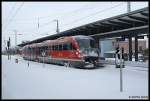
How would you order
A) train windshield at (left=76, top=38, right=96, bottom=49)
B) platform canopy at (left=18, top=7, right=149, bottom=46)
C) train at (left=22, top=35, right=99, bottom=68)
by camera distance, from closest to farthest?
platform canopy at (left=18, top=7, right=149, bottom=46) → train at (left=22, top=35, right=99, bottom=68) → train windshield at (left=76, top=38, right=96, bottom=49)

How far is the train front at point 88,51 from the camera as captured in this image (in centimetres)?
2533

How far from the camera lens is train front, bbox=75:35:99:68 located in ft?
83.1

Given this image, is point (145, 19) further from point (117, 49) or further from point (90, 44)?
point (117, 49)

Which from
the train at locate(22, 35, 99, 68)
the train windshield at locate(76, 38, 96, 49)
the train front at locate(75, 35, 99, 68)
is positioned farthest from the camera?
the train windshield at locate(76, 38, 96, 49)

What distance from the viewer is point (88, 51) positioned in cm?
2603

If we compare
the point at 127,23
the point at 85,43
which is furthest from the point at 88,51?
the point at 127,23

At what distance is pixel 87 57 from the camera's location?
→ 1003 inches

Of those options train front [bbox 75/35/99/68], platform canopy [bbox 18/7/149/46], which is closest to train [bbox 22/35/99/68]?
train front [bbox 75/35/99/68]

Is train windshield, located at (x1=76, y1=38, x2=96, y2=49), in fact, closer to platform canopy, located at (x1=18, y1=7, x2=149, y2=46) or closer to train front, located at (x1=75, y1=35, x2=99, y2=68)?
train front, located at (x1=75, y1=35, x2=99, y2=68)

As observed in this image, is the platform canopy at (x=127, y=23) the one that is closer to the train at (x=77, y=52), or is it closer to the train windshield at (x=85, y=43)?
the train windshield at (x=85, y=43)

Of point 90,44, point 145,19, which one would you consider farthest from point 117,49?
point 90,44

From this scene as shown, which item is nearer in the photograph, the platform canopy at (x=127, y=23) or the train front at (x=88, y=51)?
the platform canopy at (x=127, y=23)

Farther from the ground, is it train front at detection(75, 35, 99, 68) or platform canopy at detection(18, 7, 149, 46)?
platform canopy at detection(18, 7, 149, 46)

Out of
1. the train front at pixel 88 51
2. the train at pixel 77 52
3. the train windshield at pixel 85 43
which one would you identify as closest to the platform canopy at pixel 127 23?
the train windshield at pixel 85 43
